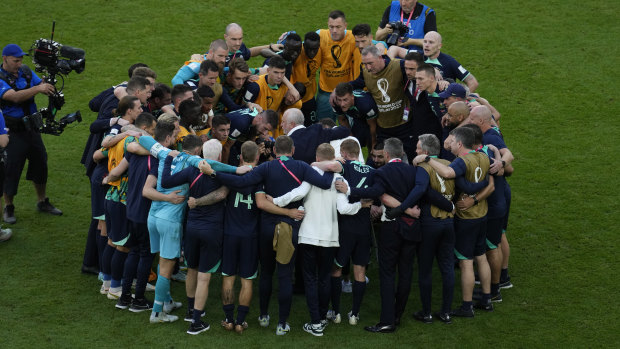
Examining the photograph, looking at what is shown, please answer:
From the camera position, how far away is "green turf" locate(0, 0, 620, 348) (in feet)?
24.9

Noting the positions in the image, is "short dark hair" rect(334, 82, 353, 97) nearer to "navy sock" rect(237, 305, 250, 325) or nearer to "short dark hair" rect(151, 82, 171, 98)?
"short dark hair" rect(151, 82, 171, 98)

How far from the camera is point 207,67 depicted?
28.4ft

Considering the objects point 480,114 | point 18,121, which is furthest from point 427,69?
point 18,121

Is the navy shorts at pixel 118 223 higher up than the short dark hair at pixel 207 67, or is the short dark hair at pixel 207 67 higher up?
the short dark hair at pixel 207 67

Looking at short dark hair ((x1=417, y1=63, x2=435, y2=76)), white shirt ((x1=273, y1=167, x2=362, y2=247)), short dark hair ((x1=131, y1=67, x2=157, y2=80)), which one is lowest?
white shirt ((x1=273, y1=167, x2=362, y2=247))

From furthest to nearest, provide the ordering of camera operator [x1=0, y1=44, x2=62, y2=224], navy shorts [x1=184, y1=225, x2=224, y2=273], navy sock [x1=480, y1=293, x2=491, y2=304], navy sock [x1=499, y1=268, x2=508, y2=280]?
camera operator [x1=0, y1=44, x2=62, y2=224], navy sock [x1=499, y1=268, x2=508, y2=280], navy sock [x1=480, y1=293, x2=491, y2=304], navy shorts [x1=184, y1=225, x2=224, y2=273]

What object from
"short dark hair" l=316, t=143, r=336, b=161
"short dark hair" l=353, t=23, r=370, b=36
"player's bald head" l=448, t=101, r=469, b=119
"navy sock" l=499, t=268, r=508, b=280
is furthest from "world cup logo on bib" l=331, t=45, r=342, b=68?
"navy sock" l=499, t=268, r=508, b=280

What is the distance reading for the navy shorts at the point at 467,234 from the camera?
7785 mm

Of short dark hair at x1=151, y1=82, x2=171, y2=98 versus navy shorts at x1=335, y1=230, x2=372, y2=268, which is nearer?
navy shorts at x1=335, y1=230, x2=372, y2=268

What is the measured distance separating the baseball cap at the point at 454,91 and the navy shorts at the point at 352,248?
2027mm

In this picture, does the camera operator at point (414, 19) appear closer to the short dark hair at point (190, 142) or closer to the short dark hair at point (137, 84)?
the short dark hair at point (137, 84)

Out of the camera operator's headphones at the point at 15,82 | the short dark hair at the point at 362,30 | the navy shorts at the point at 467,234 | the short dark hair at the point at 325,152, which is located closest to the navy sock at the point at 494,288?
the navy shorts at the point at 467,234

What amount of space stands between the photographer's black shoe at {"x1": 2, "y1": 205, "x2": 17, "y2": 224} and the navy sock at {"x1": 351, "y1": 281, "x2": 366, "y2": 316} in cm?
480

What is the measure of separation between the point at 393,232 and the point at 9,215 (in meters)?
5.28
